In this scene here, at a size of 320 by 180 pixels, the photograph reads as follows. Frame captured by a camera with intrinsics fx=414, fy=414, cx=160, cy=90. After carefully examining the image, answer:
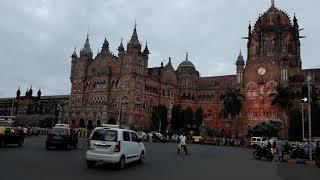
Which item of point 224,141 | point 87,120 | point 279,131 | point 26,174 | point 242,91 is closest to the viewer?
point 26,174

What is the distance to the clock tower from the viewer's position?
82125 mm

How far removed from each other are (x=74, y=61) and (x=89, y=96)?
9956 mm

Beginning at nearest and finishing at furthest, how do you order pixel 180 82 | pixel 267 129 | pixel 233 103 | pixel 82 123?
pixel 267 129
pixel 233 103
pixel 82 123
pixel 180 82

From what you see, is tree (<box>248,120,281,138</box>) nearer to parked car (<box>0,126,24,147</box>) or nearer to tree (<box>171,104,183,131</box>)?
tree (<box>171,104,183,131</box>)

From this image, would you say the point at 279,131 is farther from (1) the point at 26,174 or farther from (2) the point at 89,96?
(1) the point at 26,174

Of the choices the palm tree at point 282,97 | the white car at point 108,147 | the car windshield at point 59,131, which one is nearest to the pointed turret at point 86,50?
the palm tree at point 282,97

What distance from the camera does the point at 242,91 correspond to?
86.6 meters

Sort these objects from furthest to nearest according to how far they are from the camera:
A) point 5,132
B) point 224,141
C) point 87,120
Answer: point 87,120, point 224,141, point 5,132

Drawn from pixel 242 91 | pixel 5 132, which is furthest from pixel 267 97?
pixel 5 132

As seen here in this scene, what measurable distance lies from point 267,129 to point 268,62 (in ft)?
60.4

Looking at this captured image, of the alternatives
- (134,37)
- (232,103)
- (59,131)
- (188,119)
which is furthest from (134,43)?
(59,131)

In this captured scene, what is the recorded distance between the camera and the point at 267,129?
71250 millimetres

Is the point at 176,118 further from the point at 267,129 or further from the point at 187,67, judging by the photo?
the point at 187,67

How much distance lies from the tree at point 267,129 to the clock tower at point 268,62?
5.78 meters
